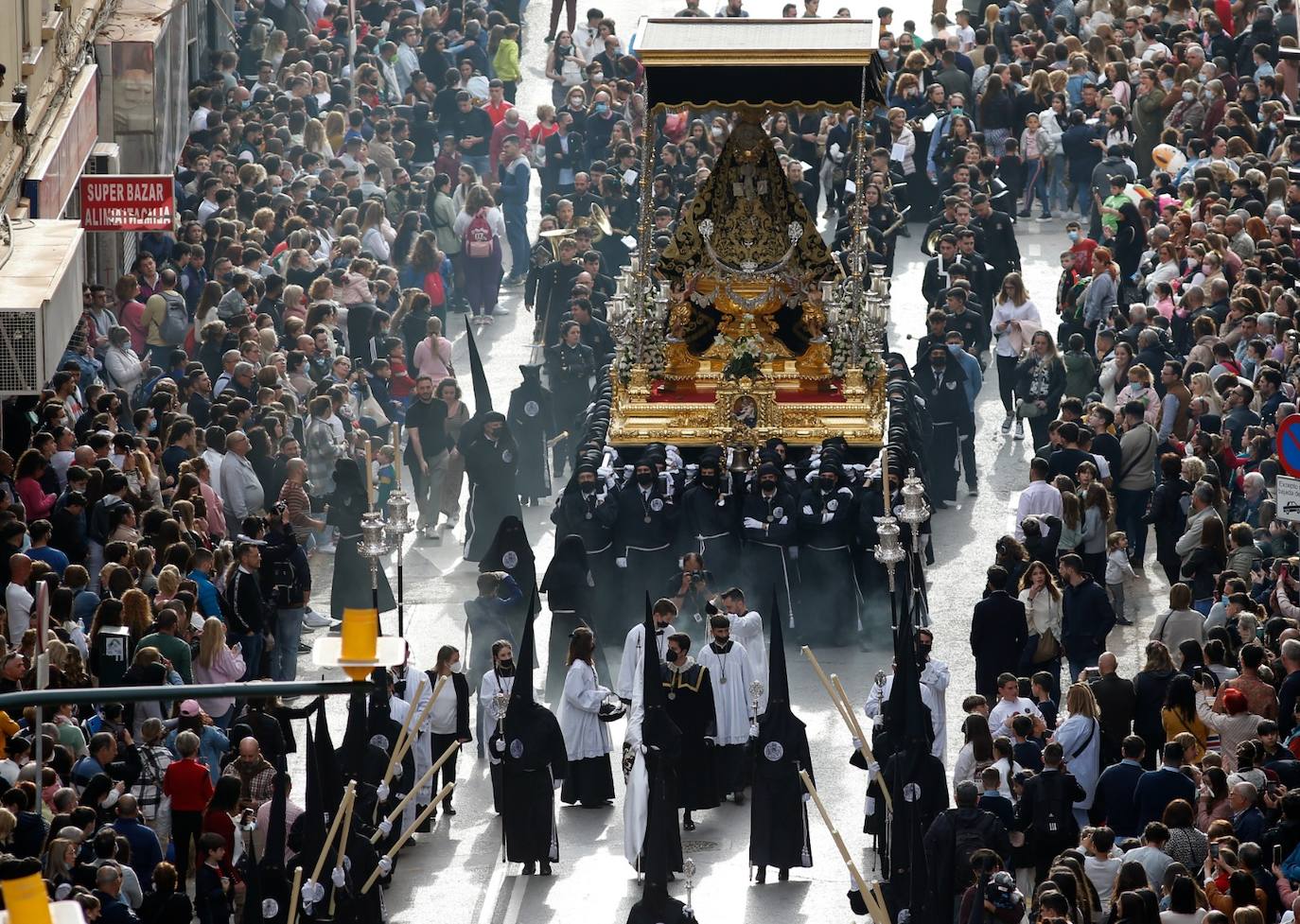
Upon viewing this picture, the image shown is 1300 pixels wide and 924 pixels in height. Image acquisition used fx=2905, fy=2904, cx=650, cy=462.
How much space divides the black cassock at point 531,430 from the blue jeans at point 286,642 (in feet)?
15.1

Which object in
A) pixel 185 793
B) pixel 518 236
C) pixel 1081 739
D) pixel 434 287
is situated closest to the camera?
pixel 185 793

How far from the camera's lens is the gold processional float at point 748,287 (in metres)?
23.4

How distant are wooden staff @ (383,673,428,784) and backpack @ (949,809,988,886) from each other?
324 centimetres

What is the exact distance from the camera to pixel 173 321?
987 inches

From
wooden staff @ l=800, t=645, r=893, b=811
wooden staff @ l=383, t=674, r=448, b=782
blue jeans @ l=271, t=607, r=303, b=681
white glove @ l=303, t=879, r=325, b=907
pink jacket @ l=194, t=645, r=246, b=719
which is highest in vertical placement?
wooden staff @ l=800, t=645, r=893, b=811

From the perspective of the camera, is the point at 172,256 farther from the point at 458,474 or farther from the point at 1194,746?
the point at 1194,746

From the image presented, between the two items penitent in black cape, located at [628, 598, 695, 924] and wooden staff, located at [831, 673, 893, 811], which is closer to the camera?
wooden staff, located at [831, 673, 893, 811]

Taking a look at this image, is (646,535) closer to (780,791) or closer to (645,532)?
(645,532)

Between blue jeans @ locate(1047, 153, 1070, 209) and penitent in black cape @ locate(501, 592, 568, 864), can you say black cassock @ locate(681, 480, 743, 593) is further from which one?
blue jeans @ locate(1047, 153, 1070, 209)

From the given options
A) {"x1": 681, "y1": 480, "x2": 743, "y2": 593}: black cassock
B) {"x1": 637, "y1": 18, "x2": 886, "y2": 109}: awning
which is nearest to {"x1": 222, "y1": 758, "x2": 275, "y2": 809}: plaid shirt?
{"x1": 681, "y1": 480, "x2": 743, "y2": 593}: black cassock

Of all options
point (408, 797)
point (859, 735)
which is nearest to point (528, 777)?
point (408, 797)

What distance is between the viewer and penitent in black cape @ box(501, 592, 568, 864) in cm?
1822

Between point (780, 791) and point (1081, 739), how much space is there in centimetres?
189

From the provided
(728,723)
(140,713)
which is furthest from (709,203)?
(140,713)
